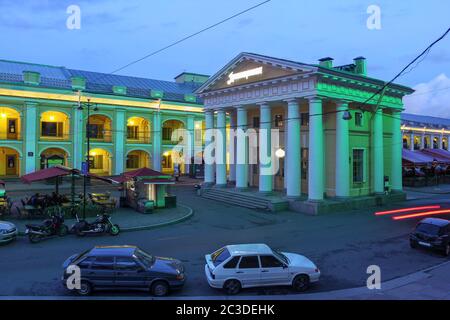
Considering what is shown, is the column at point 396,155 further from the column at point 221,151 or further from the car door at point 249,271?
the car door at point 249,271

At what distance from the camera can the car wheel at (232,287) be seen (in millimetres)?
11328

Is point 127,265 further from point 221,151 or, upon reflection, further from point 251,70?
point 221,151

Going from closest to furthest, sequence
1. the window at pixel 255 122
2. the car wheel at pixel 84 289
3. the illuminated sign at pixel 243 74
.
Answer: the car wheel at pixel 84 289, the illuminated sign at pixel 243 74, the window at pixel 255 122

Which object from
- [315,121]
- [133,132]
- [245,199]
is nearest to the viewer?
[315,121]

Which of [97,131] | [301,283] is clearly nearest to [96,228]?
[301,283]

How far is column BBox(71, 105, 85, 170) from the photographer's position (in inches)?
1698

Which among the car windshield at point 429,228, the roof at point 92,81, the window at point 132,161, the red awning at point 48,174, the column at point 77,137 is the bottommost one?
the car windshield at point 429,228

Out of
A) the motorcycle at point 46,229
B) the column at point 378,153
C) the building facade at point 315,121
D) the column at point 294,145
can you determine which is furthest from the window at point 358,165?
the motorcycle at point 46,229

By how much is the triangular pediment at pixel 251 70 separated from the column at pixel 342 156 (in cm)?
464

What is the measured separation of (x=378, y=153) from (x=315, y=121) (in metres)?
8.33

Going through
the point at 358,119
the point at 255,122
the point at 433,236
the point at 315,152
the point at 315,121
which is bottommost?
the point at 433,236

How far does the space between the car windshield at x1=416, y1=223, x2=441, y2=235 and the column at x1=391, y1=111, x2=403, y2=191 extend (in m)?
17.3

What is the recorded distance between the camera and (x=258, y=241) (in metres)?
18.0

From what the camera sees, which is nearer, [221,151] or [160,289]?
[160,289]
